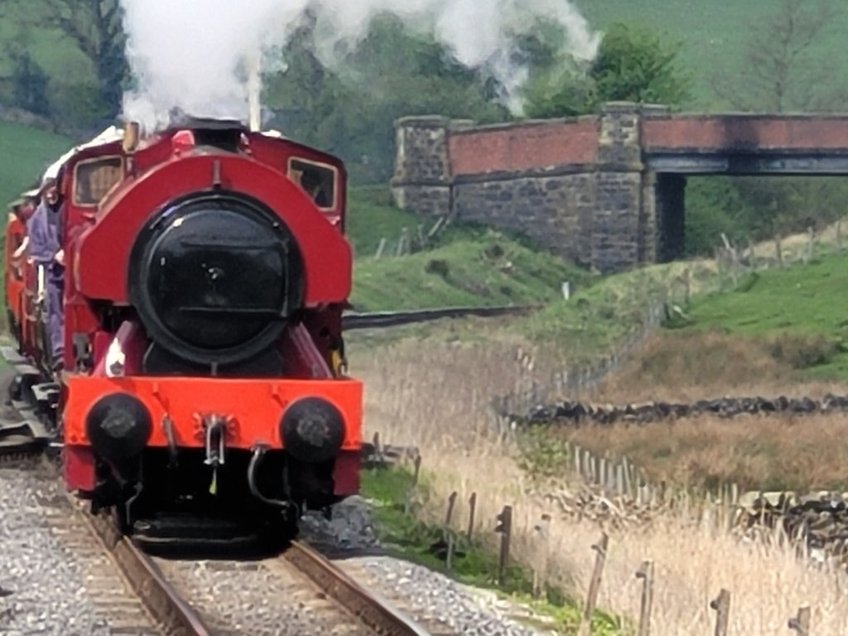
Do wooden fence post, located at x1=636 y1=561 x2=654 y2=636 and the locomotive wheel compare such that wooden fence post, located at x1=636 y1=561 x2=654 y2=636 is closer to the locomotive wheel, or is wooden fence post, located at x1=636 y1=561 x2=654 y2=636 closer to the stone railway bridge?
the locomotive wheel

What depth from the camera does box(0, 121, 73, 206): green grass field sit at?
2598 inches

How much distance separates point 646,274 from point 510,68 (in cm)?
2406

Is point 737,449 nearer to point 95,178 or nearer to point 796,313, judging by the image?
point 95,178

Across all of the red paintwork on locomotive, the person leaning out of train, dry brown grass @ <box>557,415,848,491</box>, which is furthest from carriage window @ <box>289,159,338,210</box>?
dry brown grass @ <box>557,415,848,491</box>

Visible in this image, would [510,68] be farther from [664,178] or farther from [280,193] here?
[280,193]

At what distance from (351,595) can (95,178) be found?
3.22 meters

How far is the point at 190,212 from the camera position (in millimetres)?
12133

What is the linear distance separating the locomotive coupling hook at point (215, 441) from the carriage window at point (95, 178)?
220 centimetres

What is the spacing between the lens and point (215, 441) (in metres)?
11.9

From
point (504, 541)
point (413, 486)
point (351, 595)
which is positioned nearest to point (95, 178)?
point (351, 595)

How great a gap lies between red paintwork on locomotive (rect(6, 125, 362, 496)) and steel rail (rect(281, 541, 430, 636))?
620mm

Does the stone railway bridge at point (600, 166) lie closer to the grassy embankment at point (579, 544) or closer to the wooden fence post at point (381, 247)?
the wooden fence post at point (381, 247)

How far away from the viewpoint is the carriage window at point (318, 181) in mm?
13578

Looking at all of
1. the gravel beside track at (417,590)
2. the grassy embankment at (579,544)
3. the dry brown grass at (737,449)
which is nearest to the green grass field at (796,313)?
the dry brown grass at (737,449)
